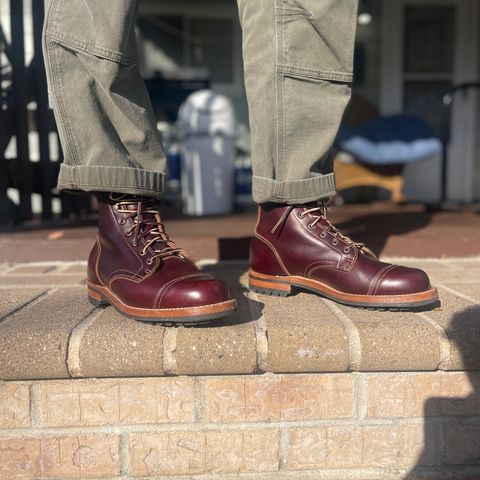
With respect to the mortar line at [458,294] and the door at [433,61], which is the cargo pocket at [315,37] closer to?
the mortar line at [458,294]

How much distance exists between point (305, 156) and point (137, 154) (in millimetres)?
366

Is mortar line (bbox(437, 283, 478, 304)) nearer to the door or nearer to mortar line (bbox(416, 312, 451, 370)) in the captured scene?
mortar line (bbox(416, 312, 451, 370))

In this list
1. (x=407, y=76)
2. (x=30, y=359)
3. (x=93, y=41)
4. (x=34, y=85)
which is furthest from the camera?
(x=407, y=76)

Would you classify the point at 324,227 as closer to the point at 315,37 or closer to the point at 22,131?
the point at 315,37

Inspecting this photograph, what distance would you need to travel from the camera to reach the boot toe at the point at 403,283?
1.04 m

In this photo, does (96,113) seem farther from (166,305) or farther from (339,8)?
(339,8)

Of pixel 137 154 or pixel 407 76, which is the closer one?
pixel 137 154

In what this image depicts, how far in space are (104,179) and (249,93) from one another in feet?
1.25

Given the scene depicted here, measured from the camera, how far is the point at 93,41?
1002 millimetres

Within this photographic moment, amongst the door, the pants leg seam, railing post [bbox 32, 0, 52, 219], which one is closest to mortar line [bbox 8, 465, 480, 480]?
the pants leg seam

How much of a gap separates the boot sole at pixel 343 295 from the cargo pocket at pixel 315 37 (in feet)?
1.50

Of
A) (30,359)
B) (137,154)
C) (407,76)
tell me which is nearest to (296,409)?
(30,359)

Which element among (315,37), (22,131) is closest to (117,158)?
(315,37)

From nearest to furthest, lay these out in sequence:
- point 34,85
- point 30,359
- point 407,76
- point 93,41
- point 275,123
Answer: point 30,359 → point 93,41 → point 275,123 → point 34,85 → point 407,76
